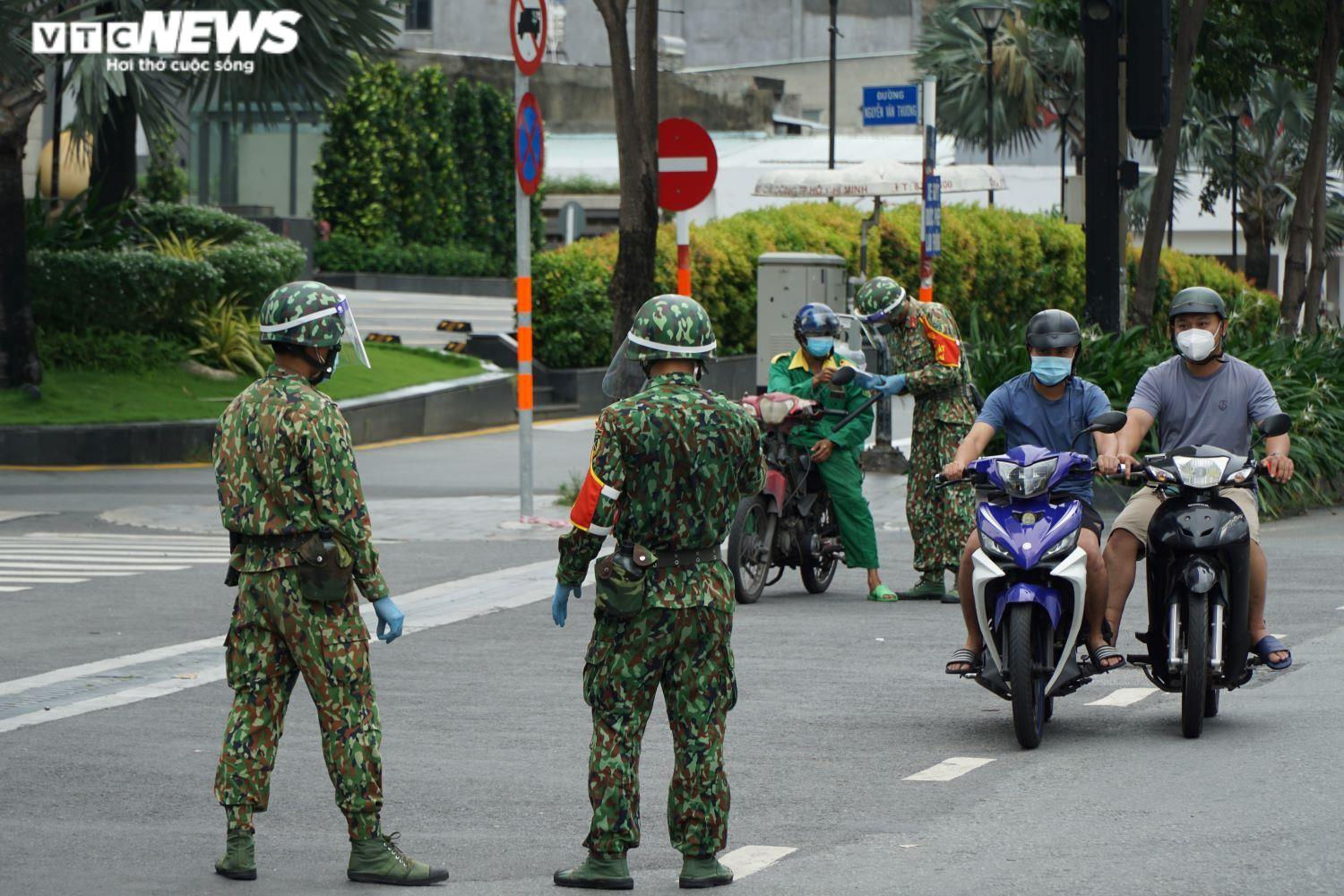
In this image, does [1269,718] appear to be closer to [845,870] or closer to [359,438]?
[845,870]

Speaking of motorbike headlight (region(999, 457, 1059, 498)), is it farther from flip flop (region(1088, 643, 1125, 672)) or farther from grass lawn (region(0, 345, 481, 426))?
grass lawn (region(0, 345, 481, 426))

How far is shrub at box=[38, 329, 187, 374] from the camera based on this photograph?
22.2 metres

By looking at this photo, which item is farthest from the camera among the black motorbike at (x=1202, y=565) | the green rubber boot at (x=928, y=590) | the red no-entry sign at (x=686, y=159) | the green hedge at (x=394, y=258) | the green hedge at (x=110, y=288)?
the green hedge at (x=394, y=258)

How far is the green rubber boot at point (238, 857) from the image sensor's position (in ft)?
20.6

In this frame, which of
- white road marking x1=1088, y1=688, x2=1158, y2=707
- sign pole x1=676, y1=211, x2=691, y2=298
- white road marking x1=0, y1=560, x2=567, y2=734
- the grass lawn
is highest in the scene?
sign pole x1=676, y1=211, x2=691, y2=298

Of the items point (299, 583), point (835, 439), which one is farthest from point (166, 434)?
point (299, 583)

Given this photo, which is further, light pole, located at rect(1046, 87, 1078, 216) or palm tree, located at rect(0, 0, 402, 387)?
light pole, located at rect(1046, 87, 1078, 216)

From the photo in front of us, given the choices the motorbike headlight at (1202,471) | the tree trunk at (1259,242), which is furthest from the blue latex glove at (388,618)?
the tree trunk at (1259,242)

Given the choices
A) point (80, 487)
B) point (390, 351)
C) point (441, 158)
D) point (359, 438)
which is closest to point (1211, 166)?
point (441, 158)

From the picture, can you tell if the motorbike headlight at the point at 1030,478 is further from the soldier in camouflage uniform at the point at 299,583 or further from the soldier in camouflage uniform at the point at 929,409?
the soldier in camouflage uniform at the point at 929,409

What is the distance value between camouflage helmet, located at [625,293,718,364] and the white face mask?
10.0 feet

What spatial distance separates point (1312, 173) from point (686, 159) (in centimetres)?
1031

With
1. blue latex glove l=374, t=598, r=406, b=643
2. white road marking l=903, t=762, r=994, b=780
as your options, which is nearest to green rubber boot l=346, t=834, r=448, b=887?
blue latex glove l=374, t=598, r=406, b=643

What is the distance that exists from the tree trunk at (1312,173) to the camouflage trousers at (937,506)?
37.4 ft
